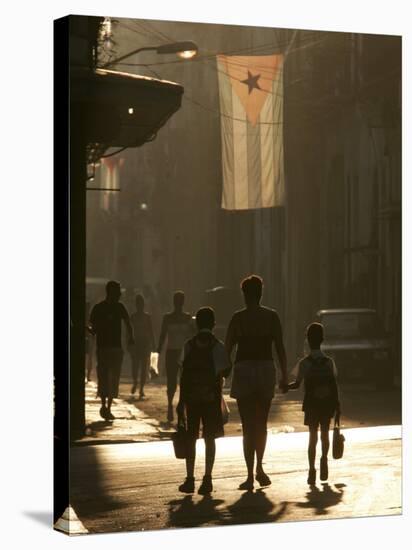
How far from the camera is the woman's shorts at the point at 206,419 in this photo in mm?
11164

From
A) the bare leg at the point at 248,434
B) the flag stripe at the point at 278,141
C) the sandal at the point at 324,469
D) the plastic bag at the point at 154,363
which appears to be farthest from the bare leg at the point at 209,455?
the flag stripe at the point at 278,141

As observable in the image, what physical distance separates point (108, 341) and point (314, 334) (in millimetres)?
1594

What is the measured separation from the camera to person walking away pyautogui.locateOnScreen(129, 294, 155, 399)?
36.0 feet

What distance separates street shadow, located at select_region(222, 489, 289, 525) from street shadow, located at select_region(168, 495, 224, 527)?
0.35 feet

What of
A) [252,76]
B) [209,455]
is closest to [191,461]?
[209,455]

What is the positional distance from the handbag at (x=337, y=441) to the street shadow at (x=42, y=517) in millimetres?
2134

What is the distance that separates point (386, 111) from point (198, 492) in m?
3.24

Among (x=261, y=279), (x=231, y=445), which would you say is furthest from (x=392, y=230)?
(x=231, y=445)

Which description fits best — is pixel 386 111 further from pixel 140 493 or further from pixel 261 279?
pixel 140 493

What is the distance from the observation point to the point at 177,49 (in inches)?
436

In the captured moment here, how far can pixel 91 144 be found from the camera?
1078 cm

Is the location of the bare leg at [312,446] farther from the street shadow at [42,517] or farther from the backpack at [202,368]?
the street shadow at [42,517]

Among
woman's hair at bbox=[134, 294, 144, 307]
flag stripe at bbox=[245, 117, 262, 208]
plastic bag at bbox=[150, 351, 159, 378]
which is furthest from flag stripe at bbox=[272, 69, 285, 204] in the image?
plastic bag at bbox=[150, 351, 159, 378]

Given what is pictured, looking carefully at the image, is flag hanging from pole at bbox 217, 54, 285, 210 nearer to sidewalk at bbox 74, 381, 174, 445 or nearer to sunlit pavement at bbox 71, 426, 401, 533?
sidewalk at bbox 74, 381, 174, 445
